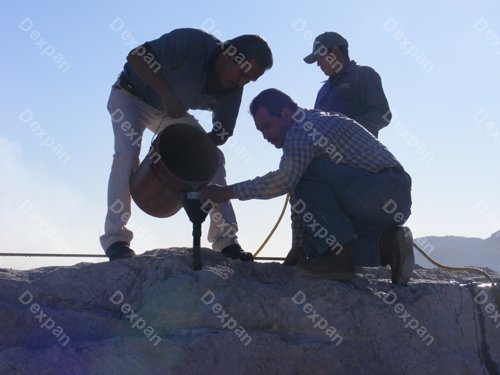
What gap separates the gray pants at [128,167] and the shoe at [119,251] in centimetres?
4

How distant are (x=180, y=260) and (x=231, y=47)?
1327 millimetres

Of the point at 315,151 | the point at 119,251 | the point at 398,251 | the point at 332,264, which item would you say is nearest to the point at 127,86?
the point at 119,251

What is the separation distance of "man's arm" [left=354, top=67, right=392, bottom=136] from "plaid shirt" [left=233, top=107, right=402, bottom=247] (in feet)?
4.19

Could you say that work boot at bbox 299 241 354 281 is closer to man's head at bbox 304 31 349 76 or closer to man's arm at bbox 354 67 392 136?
man's arm at bbox 354 67 392 136

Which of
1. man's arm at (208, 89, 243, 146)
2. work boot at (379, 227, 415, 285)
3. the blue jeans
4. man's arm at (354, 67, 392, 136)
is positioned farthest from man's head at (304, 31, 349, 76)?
work boot at (379, 227, 415, 285)

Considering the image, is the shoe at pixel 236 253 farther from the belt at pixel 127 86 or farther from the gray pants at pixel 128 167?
the belt at pixel 127 86

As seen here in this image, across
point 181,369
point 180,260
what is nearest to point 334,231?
point 180,260

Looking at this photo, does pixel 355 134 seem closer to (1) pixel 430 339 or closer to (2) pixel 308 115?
(2) pixel 308 115

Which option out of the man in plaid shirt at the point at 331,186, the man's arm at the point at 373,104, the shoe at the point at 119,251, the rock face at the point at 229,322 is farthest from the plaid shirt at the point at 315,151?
the man's arm at the point at 373,104

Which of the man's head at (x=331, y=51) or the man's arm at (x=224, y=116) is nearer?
the man's arm at (x=224, y=116)

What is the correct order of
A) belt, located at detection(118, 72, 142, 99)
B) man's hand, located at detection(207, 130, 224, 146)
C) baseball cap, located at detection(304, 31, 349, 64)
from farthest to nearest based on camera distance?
baseball cap, located at detection(304, 31, 349, 64) < man's hand, located at detection(207, 130, 224, 146) < belt, located at detection(118, 72, 142, 99)

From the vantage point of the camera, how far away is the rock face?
2.62 metres

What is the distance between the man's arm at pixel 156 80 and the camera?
366 cm

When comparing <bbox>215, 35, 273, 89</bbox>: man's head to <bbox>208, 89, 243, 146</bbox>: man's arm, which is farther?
<bbox>208, 89, 243, 146</bbox>: man's arm
